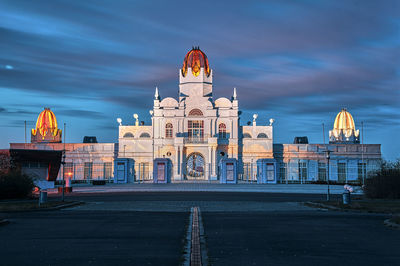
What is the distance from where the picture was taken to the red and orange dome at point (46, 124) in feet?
282

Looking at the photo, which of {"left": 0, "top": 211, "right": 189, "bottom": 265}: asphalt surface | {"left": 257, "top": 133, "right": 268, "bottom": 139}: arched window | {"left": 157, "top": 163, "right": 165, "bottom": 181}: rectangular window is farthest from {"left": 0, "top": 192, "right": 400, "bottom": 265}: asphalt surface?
{"left": 257, "top": 133, "right": 268, "bottom": 139}: arched window

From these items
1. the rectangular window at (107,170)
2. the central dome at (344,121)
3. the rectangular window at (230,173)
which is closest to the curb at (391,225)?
the rectangular window at (230,173)

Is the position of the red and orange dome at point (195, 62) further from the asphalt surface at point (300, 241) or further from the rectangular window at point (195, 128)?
the asphalt surface at point (300, 241)

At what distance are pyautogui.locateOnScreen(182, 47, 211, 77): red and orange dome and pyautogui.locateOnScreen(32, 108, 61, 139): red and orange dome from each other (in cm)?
2595

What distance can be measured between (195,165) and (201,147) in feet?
9.13

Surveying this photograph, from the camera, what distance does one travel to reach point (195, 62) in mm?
75125

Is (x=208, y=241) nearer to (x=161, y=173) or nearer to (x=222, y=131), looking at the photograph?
(x=161, y=173)

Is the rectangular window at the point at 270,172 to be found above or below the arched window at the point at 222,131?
below

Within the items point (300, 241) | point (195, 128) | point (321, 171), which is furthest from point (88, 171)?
point (300, 241)

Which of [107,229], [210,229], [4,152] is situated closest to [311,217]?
[210,229]

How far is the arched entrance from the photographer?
240ft

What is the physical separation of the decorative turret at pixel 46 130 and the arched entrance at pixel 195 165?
83.8 ft

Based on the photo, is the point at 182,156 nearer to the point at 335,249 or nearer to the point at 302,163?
the point at 302,163

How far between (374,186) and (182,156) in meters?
40.6
